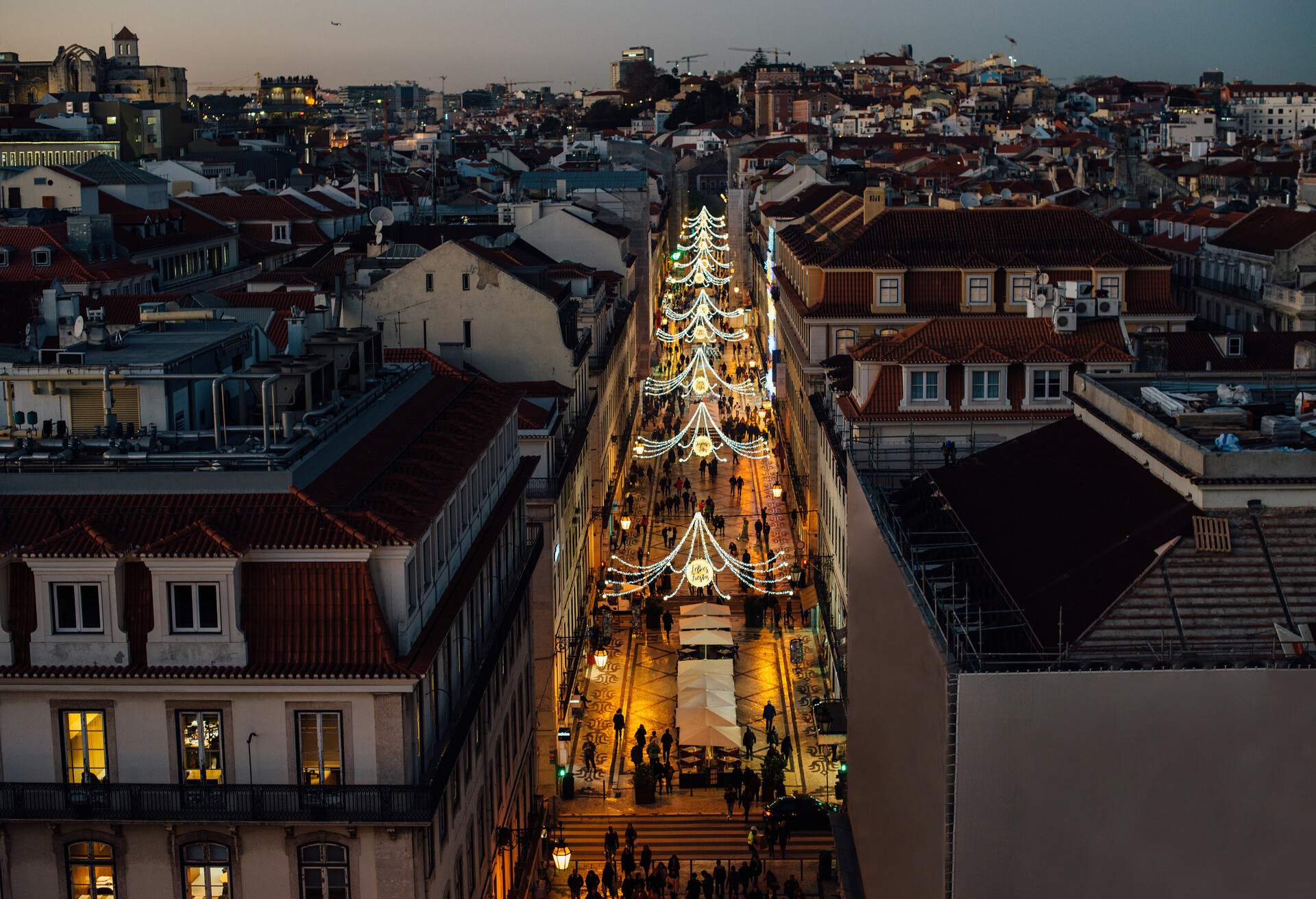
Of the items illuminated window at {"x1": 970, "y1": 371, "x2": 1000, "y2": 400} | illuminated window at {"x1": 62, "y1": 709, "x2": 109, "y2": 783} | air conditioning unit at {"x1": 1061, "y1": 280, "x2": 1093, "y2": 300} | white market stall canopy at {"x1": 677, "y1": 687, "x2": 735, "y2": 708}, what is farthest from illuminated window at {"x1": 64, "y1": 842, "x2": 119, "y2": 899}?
air conditioning unit at {"x1": 1061, "y1": 280, "x2": 1093, "y2": 300}

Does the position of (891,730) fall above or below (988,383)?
below

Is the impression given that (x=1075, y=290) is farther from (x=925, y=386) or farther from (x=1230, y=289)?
(x=1230, y=289)

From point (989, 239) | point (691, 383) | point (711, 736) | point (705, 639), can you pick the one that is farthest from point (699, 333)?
point (711, 736)

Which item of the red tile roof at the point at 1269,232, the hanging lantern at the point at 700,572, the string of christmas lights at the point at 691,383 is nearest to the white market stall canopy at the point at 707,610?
the hanging lantern at the point at 700,572

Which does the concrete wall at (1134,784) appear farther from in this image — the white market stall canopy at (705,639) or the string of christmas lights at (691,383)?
the string of christmas lights at (691,383)

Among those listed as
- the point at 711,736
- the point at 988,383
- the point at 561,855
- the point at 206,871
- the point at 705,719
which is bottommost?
the point at 711,736

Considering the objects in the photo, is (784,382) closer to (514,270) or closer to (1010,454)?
(514,270)

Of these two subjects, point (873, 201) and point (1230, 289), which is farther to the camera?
point (1230, 289)
